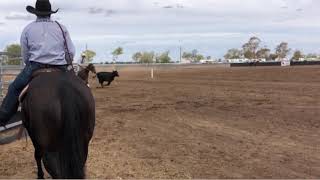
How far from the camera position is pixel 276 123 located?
47.9 feet

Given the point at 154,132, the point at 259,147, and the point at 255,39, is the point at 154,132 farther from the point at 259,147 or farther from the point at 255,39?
the point at 255,39

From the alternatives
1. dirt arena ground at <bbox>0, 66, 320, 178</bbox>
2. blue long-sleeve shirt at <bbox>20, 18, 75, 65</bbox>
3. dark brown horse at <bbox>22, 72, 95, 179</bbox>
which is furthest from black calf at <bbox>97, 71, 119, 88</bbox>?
dark brown horse at <bbox>22, 72, 95, 179</bbox>

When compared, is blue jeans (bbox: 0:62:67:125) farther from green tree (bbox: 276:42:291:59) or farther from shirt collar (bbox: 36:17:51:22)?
green tree (bbox: 276:42:291:59)

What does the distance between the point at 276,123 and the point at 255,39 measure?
126 metres

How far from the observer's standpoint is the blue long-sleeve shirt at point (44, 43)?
22.1ft

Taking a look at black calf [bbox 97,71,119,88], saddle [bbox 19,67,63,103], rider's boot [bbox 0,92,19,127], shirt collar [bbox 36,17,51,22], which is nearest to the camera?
saddle [bbox 19,67,63,103]

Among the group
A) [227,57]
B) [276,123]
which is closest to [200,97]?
[276,123]

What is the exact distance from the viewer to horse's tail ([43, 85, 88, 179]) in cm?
593

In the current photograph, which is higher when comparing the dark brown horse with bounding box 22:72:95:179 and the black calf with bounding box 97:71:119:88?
the dark brown horse with bounding box 22:72:95:179

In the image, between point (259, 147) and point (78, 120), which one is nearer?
point (78, 120)

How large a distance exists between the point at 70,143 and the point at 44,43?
4.62ft

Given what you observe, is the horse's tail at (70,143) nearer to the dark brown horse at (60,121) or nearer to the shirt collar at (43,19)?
the dark brown horse at (60,121)

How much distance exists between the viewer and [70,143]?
5.94m

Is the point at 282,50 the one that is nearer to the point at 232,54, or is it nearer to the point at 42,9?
the point at 232,54
